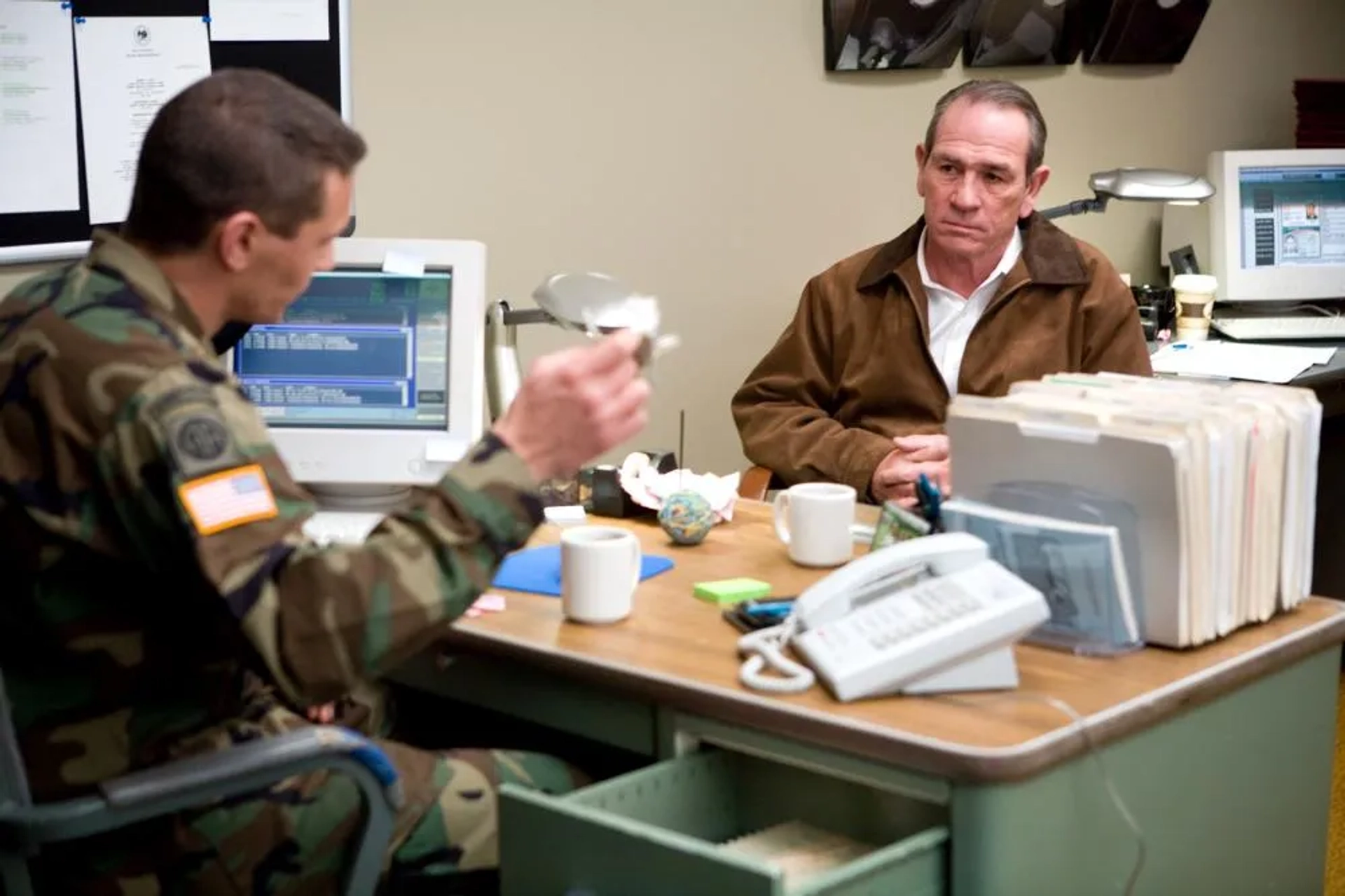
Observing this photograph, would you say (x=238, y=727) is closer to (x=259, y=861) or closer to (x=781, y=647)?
(x=259, y=861)

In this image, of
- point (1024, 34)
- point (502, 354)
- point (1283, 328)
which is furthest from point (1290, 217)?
point (502, 354)

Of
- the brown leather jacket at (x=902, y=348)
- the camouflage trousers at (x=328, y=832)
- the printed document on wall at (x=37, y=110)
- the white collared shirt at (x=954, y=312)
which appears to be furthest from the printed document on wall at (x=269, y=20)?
the camouflage trousers at (x=328, y=832)

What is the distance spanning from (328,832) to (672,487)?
3.05 feet

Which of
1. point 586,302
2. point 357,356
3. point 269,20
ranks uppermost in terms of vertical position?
point 269,20

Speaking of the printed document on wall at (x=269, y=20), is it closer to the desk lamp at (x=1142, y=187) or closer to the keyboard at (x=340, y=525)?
the keyboard at (x=340, y=525)

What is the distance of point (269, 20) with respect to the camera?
10.2ft

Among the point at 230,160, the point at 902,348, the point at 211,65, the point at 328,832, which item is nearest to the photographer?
the point at 230,160

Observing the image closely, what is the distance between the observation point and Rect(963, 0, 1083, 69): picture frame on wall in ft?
13.8

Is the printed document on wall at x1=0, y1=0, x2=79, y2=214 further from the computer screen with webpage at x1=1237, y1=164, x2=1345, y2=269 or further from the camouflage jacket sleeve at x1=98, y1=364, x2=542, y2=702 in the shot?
the computer screen with webpage at x1=1237, y1=164, x2=1345, y2=269

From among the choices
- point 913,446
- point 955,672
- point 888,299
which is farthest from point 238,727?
point 888,299

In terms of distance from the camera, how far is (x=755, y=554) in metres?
2.50

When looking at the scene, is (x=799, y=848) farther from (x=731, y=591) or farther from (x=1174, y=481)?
(x=1174, y=481)

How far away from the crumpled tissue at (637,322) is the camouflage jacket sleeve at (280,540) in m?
0.22

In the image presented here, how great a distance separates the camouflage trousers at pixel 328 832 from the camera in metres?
1.80
